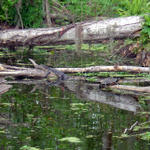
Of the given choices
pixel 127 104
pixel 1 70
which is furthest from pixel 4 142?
pixel 1 70

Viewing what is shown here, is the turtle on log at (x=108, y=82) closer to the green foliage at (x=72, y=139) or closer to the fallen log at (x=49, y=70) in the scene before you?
the fallen log at (x=49, y=70)

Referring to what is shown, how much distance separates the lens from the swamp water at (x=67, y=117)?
4.62 meters

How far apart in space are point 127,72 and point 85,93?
1.83 metres

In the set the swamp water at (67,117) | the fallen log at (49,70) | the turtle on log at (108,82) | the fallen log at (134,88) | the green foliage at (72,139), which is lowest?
the green foliage at (72,139)

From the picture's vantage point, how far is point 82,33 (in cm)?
998

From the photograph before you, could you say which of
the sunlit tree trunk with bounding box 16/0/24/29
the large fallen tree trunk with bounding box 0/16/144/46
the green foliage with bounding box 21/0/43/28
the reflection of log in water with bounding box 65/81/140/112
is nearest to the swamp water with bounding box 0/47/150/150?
the reflection of log in water with bounding box 65/81/140/112

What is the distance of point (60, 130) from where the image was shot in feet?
16.6

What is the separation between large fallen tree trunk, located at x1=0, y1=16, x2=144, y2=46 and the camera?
977cm

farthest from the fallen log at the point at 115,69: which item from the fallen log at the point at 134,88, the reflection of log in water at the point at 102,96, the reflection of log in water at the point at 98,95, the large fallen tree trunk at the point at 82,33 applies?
the large fallen tree trunk at the point at 82,33

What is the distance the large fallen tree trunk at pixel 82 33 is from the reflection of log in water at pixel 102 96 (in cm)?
235

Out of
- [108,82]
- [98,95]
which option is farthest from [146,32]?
[98,95]

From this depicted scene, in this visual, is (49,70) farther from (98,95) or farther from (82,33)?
(82,33)

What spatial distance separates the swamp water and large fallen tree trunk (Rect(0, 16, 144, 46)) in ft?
7.44

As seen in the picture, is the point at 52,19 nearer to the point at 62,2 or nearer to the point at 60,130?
the point at 62,2
